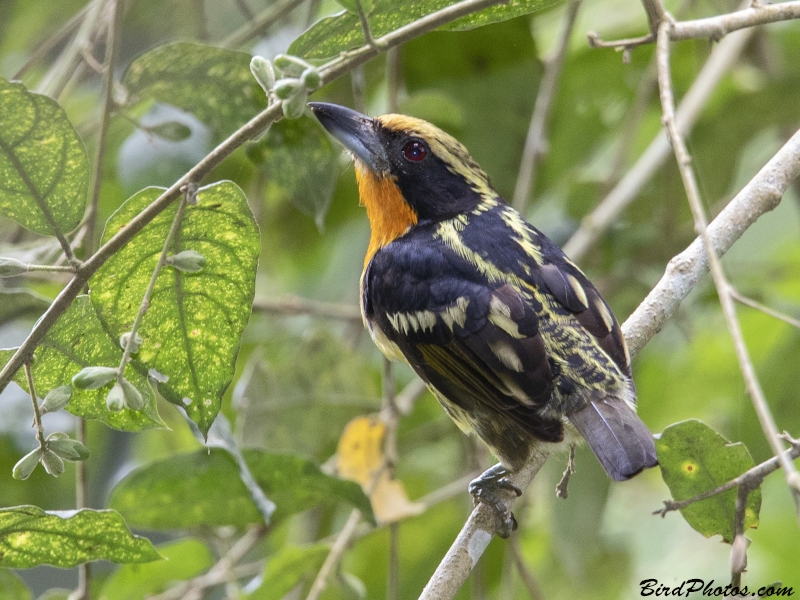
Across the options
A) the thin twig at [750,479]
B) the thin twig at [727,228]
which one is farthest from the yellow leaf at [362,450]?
the thin twig at [750,479]

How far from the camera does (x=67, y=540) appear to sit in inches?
76.4

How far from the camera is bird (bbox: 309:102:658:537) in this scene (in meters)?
2.51

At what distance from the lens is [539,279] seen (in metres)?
2.80

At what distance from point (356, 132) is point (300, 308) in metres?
0.93

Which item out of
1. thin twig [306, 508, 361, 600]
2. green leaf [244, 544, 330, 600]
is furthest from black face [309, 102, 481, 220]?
green leaf [244, 544, 330, 600]

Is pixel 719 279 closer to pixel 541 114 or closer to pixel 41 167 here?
pixel 41 167

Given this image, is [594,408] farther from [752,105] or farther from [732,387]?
[752,105]

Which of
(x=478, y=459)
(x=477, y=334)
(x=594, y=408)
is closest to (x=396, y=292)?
(x=477, y=334)

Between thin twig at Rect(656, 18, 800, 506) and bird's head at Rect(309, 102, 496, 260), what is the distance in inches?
50.1

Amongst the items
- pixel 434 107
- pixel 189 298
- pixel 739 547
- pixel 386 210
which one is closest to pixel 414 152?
pixel 386 210

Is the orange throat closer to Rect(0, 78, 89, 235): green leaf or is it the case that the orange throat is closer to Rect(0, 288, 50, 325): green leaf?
Rect(0, 288, 50, 325): green leaf

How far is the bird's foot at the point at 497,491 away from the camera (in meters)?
2.47

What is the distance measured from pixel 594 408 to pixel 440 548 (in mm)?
1405

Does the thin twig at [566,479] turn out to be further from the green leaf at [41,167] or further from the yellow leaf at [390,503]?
the green leaf at [41,167]
